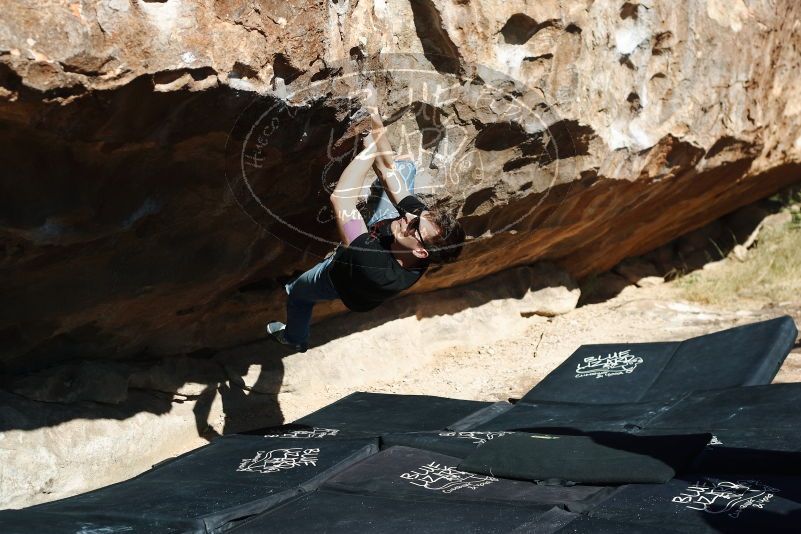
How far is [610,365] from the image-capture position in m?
4.04

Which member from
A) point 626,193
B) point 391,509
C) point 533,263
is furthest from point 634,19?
point 391,509

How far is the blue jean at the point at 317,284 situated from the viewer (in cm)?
350

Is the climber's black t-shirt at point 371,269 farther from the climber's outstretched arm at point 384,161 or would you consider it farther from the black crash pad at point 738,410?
the black crash pad at point 738,410

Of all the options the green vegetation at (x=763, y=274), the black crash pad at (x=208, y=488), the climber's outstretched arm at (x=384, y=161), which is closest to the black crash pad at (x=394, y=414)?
the black crash pad at (x=208, y=488)

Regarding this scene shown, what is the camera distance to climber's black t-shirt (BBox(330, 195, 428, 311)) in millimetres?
3223

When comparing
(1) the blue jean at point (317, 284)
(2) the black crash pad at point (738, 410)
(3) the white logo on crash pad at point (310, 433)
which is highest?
(1) the blue jean at point (317, 284)

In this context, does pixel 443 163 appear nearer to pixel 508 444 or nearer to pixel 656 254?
pixel 508 444

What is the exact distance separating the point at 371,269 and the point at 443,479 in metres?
0.75

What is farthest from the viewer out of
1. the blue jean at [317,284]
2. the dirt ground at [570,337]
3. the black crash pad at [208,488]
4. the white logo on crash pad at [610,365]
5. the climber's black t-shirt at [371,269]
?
the dirt ground at [570,337]

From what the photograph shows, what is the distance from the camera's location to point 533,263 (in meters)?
5.32

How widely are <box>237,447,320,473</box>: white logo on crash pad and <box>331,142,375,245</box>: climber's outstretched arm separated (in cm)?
73

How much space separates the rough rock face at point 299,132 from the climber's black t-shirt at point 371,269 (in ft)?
1.09

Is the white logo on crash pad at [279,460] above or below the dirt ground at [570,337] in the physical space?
above

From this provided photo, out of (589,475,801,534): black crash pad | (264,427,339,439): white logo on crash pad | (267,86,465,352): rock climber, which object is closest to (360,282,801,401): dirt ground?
(264,427,339,439): white logo on crash pad
